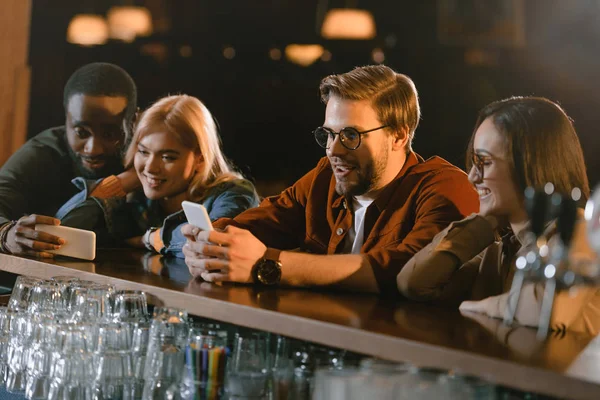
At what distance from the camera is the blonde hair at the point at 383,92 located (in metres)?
3.15

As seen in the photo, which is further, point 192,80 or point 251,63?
point 192,80

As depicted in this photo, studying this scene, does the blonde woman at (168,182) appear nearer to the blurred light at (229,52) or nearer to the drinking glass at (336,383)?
the blurred light at (229,52)

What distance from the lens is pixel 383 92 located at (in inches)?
126

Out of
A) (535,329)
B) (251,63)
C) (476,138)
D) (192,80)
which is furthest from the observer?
(192,80)

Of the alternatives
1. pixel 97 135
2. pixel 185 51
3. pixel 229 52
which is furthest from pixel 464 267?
pixel 97 135

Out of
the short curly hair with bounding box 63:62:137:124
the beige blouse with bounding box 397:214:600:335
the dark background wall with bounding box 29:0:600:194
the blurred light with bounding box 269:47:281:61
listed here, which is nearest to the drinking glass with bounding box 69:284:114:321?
the beige blouse with bounding box 397:214:600:335

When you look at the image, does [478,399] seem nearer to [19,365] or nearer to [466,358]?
[466,358]

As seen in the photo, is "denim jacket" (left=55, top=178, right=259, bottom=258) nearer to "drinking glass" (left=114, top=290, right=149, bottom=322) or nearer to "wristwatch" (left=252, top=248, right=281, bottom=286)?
"wristwatch" (left=252, top=248, right=281, bottom=286)

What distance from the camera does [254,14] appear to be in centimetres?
446

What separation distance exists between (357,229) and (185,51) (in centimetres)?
203

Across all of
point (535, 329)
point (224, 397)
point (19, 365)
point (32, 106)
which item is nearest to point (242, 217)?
point (19, 365)

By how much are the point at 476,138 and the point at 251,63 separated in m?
2.07

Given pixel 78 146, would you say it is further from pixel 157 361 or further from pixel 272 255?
pixel 157 361

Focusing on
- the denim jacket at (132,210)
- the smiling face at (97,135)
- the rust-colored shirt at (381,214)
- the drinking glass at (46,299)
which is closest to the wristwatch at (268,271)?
the rust-colored shirt at (381,214)
